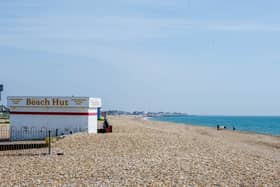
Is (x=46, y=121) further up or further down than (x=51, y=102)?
further down

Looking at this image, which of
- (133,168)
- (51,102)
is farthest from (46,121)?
(133,168)

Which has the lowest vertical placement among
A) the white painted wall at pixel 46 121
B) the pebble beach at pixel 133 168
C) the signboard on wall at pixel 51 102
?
the pebble beach at pixel 133 168

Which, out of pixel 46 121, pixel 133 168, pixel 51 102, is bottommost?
pixel 133 168

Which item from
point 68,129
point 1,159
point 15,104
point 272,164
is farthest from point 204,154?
point 15,104

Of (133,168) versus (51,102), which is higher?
(51,102)

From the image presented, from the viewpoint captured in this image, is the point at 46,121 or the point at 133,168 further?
the point at 46,121

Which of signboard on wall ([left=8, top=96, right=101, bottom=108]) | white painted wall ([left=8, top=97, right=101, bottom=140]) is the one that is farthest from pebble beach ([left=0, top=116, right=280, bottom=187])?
signboard on wall ([left=8, top=96, right=101, bottom=108])

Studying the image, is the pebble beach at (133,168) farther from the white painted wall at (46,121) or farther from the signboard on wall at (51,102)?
the signboard on wall at (51,102)

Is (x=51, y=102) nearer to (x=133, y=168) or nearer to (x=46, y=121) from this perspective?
(x=46, y=121)

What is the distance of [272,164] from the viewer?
1836 centimetres

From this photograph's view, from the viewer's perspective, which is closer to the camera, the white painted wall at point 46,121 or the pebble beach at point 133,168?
the pebble beach at point 133,168

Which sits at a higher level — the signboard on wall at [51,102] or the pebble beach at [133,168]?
the signboard on wall at [51,102]

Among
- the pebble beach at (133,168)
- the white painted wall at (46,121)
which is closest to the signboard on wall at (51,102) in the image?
the white painted wall at (46,121)

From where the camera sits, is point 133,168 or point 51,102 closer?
point 133,168
